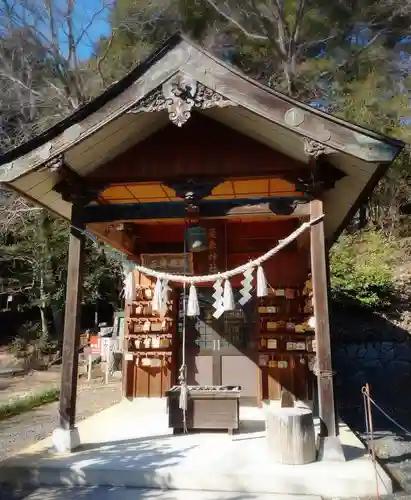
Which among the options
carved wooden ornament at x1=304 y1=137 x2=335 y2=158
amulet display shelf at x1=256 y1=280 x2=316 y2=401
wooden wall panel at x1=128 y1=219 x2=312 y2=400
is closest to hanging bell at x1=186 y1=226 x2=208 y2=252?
carved wooden ornament at x1=304 y1=137 x2=335 y2=158

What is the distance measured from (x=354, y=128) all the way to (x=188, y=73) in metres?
2.10

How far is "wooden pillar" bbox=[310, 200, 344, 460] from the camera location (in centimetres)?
495

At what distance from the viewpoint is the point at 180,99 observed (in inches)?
209

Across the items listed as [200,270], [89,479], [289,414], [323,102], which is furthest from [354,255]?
[89,479]

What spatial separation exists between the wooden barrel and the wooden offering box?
3.77ft

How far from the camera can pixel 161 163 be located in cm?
603

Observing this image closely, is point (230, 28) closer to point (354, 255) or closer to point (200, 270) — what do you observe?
point (354, 255)

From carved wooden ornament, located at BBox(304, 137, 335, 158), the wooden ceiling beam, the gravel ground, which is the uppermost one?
carved wooden ornament, located at BBox(304, 137, 335, 158)

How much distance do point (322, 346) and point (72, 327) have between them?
3.19 meters

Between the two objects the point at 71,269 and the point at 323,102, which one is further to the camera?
the point at 323,102

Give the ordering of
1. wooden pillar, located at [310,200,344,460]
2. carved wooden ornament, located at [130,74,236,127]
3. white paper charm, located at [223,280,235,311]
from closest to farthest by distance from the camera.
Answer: wooden pillar, located at [310,200,344,460] < carved wooden ornament, located at [130,74,236,127] < white paper charm, located at [223,280,235,311]

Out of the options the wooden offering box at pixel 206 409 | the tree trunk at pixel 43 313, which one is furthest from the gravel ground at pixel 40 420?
the tree trunk at pixel 43 313

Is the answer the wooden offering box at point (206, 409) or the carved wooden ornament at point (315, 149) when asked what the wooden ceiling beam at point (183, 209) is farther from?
the wooden offering box at point (206, 409)

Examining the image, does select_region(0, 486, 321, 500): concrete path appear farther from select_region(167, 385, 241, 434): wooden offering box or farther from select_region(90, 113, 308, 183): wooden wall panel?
select_region(90, 113, 308, 183): wooden wall panel
